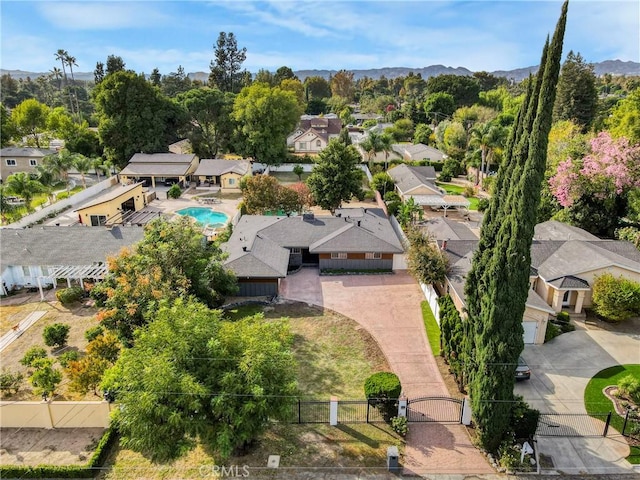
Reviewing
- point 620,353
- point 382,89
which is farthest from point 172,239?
point 382,89

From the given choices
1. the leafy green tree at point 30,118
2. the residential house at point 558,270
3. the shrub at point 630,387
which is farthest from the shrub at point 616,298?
the leafy green tree at point 30,118

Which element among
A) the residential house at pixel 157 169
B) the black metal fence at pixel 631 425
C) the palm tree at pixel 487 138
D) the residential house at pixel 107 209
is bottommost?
the black metal fence at pixel 631 425

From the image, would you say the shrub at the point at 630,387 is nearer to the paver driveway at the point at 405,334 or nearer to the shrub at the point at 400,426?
the paver driveway at the point at 405,334

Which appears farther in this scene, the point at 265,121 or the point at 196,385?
the point at 265,121

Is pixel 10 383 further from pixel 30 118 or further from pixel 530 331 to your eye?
pixel 30 118

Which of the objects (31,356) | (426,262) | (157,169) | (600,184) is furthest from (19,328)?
(600,184)

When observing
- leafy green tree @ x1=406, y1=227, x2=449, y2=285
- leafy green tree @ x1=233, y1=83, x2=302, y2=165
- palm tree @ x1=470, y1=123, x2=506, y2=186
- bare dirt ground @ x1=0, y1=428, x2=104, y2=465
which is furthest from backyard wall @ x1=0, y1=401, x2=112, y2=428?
palm tree @ x1=470, y1=123, x2=506, y2=186

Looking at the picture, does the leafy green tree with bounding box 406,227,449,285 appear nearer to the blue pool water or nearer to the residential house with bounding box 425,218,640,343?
the residential house with bounding box 425,218,640,343
